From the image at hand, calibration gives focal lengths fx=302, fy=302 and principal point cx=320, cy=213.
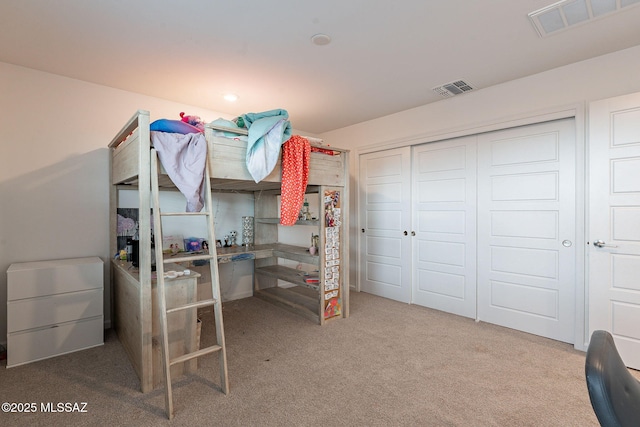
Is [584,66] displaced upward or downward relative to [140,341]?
upward

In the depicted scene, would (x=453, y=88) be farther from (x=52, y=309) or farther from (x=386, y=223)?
(x=52, y=309)

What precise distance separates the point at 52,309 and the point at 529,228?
4448 millimetres

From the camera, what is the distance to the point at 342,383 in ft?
7.17

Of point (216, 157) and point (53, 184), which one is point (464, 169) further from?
point (53, 184)

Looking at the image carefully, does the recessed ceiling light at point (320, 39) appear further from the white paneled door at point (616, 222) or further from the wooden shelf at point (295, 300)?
the wooden shelf at point (295, 300)

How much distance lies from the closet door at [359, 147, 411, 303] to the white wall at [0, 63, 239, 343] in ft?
10.3

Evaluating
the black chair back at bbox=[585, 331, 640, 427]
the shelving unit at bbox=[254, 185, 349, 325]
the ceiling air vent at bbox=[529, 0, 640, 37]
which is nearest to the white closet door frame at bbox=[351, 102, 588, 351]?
the ceiling air vent at bbox=[529, 0, 640, 37]

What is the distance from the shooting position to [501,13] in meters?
2.05

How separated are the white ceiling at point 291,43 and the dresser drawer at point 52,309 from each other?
2.04 meters

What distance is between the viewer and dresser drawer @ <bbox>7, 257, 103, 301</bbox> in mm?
2400

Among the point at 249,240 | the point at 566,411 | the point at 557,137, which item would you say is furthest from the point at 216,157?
the point at 557,137

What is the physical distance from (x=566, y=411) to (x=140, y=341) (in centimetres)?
282

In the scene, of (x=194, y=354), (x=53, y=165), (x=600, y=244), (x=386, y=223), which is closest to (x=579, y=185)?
(x=600, y=244)

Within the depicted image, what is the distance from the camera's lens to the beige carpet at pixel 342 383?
1830 mm
